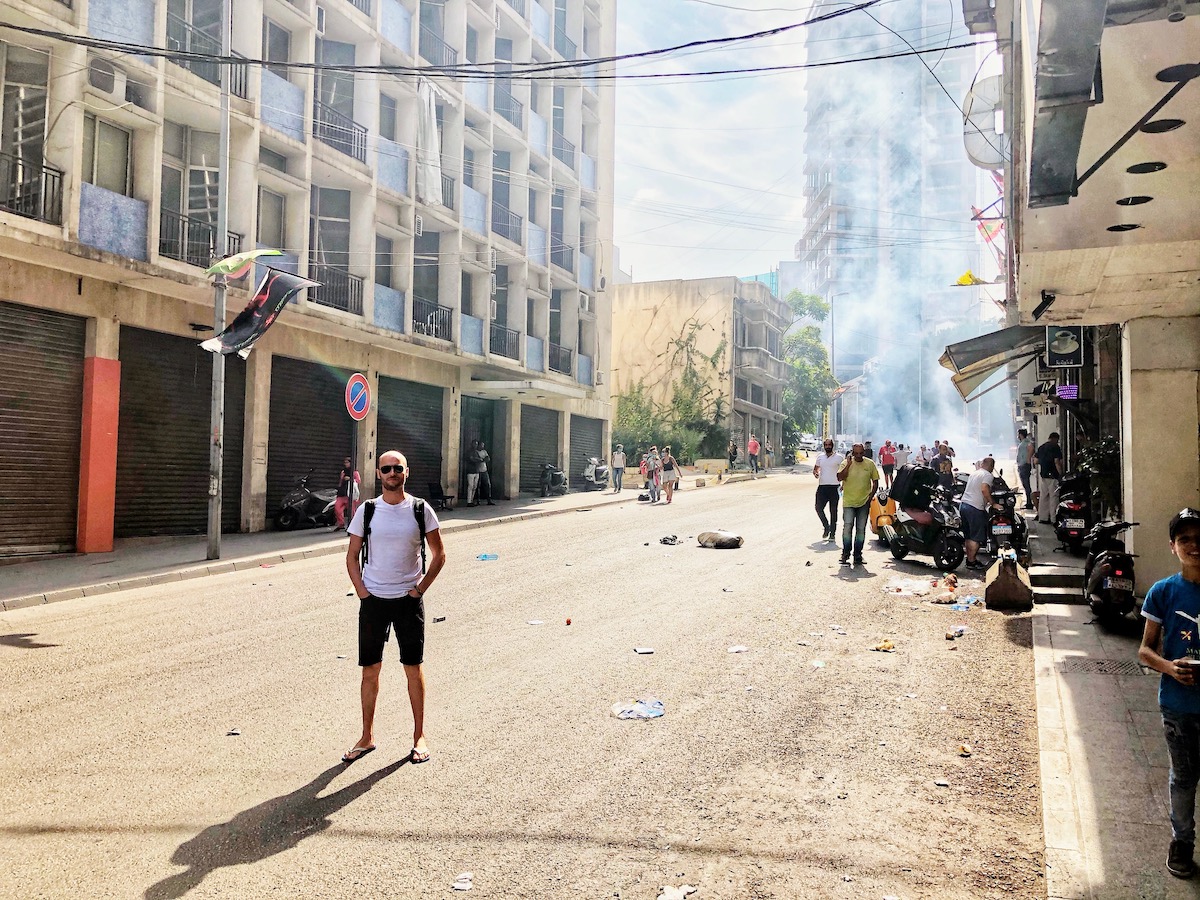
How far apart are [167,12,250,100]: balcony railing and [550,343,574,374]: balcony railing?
15642mm

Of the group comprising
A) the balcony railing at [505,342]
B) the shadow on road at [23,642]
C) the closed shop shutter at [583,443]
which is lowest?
the shadow on road at [23,642]

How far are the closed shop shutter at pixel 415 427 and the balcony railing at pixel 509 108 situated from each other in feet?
30.4

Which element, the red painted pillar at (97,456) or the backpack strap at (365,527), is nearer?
the backpack strap at (365,527)

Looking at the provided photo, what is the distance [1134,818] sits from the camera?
3.91 m

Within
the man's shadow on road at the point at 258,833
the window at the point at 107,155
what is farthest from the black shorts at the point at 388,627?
the window at the point at 107,155

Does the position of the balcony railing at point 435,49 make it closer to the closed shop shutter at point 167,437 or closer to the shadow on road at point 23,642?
the closed shop shutter at point 167,437

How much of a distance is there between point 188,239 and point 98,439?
4101 mm

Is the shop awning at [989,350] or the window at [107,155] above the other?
the window at [107,155]

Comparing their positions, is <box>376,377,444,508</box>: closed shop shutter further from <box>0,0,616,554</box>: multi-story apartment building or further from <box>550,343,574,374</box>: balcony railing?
<box>550,343,574,374</box>: balcony railing

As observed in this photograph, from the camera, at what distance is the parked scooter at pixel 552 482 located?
2967 cm

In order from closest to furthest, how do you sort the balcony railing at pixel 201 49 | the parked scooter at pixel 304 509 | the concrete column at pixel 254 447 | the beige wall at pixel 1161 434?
the beige wall at pixel 1161 434, the balcony railing at pixel 201 49, the concrete column at pixel 254 447, the parked scooter at pixel 304 509

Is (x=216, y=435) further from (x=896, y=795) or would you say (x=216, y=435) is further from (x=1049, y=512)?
(x=1049, y=512)

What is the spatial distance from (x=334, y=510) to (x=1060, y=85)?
51.5 ft

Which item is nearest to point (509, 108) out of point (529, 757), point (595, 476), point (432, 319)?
point (432, 319)
